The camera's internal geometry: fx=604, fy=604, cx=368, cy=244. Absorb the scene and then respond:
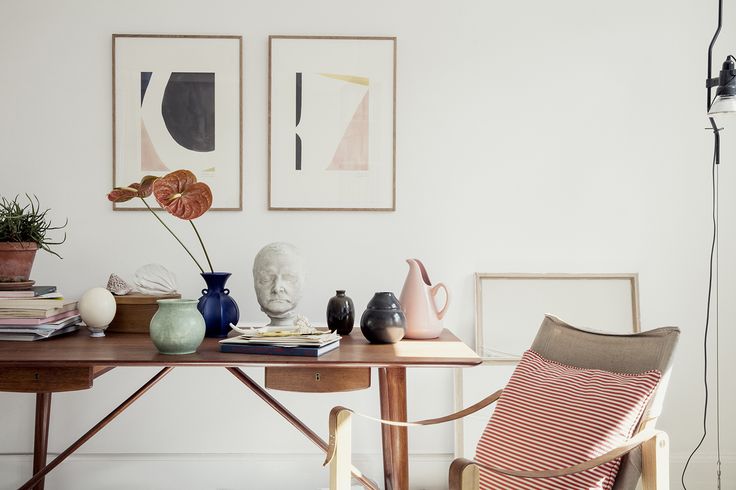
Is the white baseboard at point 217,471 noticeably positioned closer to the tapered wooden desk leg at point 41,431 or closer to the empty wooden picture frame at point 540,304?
the tapered wooden desk leg at point 41,431

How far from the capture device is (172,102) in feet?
8.40

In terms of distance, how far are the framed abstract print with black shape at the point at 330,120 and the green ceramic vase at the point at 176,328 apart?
30.7 inches

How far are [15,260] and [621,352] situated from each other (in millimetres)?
2049

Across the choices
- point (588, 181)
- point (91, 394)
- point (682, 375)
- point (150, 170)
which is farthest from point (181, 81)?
point (682, 375)

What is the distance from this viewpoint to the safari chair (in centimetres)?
139

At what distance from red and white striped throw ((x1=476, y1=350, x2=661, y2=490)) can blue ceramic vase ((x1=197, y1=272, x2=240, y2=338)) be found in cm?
102

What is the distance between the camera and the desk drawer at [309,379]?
6.06ft

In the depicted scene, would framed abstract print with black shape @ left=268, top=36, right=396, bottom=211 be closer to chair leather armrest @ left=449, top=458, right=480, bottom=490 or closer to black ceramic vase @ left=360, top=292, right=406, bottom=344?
black ceramic vase @ left=360, top=292, right=406, bottom=344

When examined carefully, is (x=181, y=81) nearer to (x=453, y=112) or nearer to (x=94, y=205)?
(x=94, y=205)

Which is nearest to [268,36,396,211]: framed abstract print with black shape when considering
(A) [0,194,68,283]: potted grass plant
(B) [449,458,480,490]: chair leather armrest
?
(A) [0,194,68,283]: potted grass plant

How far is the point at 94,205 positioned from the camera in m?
2.58

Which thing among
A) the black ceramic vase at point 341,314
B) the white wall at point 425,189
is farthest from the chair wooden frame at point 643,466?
the white wall at point 425,189

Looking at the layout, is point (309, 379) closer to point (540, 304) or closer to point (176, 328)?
point (176, 328)

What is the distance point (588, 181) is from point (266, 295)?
1.47 meters
